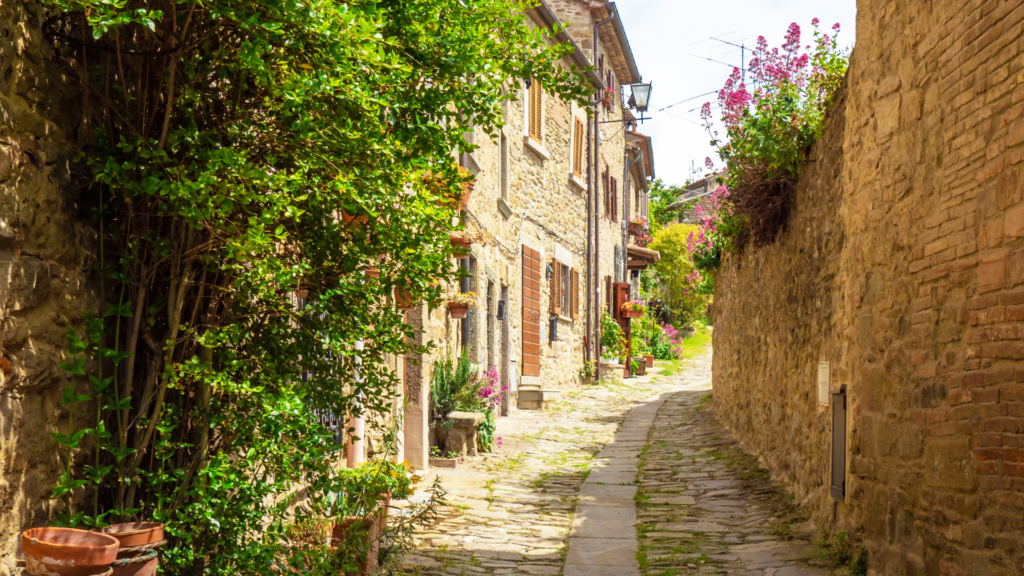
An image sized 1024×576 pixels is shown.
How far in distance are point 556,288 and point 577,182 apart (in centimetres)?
249

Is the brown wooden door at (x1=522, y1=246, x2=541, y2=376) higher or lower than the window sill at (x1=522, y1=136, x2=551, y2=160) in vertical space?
lower

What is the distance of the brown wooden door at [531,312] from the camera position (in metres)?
14.3

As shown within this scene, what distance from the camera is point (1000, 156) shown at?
3684mm

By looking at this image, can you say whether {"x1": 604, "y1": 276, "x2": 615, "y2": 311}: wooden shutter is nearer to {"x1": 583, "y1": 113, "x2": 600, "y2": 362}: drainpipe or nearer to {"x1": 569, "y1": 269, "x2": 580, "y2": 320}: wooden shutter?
{"x1": 583, "y1": 113, "x2": 600, "y2": 362}: drainpipe

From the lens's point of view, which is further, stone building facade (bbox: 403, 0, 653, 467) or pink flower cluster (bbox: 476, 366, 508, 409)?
stone building facade (bbox: 403, 0, 653, 467)

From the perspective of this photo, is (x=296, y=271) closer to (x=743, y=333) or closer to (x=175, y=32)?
(x=175, y=32)

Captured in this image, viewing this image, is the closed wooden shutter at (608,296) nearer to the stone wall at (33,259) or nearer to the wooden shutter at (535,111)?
the wooden shutter at (535,111)

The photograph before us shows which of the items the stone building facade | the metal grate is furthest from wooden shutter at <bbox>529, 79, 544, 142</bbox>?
the metal grate

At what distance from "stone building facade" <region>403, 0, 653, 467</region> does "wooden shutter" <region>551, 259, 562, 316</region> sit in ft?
0.08

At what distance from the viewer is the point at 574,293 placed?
1809 cm

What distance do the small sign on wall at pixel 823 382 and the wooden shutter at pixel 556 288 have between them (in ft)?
32.5

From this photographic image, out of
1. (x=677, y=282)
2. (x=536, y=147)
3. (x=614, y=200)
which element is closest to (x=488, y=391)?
(x=536, y=147)

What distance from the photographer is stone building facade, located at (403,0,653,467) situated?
1039 cm

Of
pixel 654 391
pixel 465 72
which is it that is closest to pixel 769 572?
pixel 465 72
